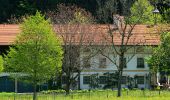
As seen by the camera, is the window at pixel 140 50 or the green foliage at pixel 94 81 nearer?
the green foliage at pixel 94 81

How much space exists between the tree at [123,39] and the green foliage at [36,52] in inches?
374

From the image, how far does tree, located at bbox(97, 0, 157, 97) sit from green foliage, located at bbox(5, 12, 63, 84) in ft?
31.2

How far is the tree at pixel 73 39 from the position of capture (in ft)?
188

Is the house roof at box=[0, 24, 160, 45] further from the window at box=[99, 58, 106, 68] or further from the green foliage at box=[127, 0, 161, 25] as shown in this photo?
the green foliage at box=[127, 0, 161, 25]

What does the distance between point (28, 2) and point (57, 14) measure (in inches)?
822

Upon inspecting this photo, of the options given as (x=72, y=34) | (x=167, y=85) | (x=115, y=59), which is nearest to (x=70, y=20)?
(x=72, y=34)

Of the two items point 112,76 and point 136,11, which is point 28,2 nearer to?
point 112,76

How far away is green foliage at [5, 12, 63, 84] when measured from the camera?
131 ft

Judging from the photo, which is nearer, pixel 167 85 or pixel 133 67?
pixel 167 85

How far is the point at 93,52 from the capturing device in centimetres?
6197

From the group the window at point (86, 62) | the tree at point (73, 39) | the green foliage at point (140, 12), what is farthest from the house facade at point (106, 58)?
the green foliage at point (140, 12)

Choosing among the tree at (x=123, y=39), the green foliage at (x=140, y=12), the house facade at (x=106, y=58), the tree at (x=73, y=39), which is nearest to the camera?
the tree at (x=123, y=39)

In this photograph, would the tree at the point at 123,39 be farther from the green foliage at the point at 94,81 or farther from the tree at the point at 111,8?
the green foliage at the point at 94,81

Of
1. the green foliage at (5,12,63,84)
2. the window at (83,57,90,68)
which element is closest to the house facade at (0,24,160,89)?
the window at (83,57,90,68)
